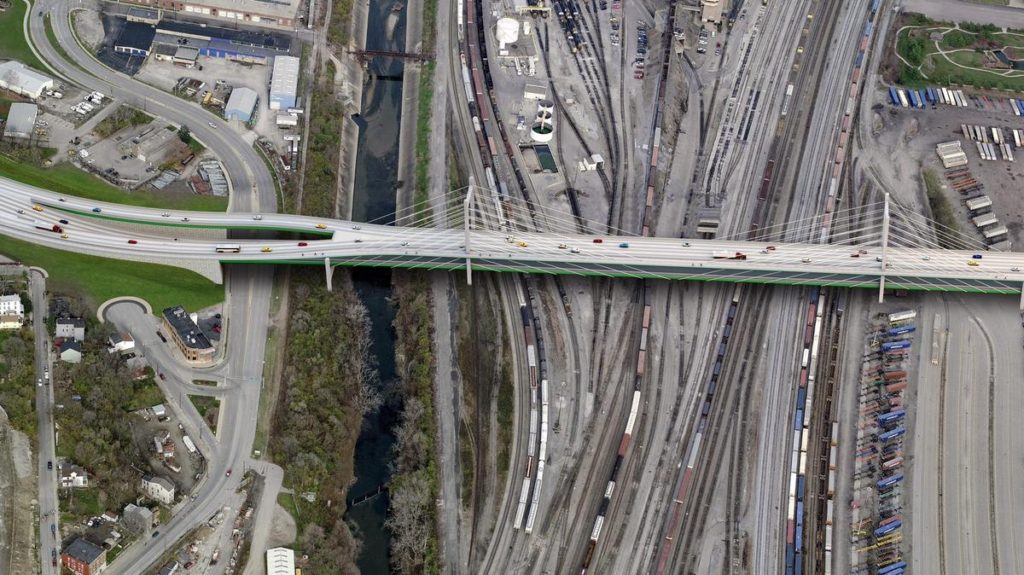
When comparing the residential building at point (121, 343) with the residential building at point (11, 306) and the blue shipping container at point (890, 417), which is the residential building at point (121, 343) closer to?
the residential building at point (11, 306)

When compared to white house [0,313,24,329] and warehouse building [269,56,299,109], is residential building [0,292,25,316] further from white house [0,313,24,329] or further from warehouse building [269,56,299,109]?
warehouse building [269,56,299,109]

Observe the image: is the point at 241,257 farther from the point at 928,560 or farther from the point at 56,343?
the point at 928,560

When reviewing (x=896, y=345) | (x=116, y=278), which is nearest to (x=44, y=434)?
→ (x=116, y=278)

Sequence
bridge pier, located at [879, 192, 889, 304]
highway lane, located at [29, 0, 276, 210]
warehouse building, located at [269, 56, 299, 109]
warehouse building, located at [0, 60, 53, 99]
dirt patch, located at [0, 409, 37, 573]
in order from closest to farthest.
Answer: dirt patch, located at [0, 409, 37, 573] < bridge pier, located at [879, 192, 889, 304] < highway lane, located at [29, 0, 276, 210] < warehouse building, located at [0, 60, 53, 99] < warehouse building, located at [269, 56, 299, 109]

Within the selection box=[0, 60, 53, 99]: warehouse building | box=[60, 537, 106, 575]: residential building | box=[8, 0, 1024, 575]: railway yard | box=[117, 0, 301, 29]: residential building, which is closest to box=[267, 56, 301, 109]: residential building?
box=[8, 0, 1024, 575]: railway yard

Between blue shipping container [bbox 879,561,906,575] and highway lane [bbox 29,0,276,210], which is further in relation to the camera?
highway lane [bbox 29,0,276,210]

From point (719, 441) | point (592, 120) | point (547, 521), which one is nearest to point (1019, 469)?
point (719, 441)

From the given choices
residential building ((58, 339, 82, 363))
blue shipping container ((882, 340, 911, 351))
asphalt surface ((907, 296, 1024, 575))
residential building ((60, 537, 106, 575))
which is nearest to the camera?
residential building ((60, 537, 106, 575))

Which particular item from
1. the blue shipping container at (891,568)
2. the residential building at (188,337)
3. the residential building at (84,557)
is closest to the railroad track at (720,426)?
the blue shipping container at (891,568)
